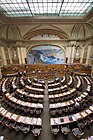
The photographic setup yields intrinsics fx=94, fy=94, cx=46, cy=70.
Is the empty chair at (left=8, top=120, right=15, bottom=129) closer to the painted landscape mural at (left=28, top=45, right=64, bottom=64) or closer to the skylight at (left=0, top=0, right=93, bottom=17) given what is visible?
the skylight at (left=0, top=0, right=93, bottom=17)

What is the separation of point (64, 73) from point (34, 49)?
10.8 metres

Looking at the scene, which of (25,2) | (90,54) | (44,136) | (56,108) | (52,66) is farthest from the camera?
(52,66)

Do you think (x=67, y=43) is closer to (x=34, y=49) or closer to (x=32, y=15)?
(x=34, y=49)

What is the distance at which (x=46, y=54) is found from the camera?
26141 mm

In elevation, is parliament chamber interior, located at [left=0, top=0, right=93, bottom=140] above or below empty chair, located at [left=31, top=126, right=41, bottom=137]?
above

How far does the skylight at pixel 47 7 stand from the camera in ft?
43.3

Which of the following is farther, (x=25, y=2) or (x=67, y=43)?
(x=67, y=43)

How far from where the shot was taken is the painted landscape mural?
25953 millimetres

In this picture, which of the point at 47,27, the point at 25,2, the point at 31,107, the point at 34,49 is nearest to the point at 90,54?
the point at 47,27

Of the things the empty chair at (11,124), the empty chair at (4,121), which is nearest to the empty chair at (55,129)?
the empty chair at (11,124)

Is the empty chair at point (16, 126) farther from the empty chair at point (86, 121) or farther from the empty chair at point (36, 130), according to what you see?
the empty chair at point (86, 121)

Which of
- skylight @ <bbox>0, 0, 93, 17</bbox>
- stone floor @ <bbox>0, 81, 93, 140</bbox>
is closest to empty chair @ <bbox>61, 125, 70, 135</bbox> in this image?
stone floor @ <bbox>0, 81, 93, 140</bbox>

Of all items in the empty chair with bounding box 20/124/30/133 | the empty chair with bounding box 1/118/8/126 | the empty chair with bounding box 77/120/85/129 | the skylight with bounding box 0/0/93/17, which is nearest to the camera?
the empty chair with bounding box 20/124/30/133

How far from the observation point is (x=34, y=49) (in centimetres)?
2612
